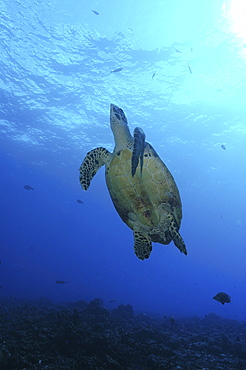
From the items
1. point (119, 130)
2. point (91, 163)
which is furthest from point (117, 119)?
point (91, 163)

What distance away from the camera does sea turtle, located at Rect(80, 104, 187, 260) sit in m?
5.00

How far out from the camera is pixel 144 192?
511 cm

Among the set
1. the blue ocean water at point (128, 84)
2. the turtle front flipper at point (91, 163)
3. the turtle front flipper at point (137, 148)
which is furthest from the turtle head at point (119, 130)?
the blue ocean water at point (128, 84)

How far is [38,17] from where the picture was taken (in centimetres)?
1506

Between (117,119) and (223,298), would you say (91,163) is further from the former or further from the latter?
(223,298)

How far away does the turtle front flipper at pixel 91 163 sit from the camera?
564cm

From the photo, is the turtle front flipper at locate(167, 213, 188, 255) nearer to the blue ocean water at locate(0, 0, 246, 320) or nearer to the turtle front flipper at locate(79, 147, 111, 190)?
the turtle front flipper at locate(79, 147, 111, 190)

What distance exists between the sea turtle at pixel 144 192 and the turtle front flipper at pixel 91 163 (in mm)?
33

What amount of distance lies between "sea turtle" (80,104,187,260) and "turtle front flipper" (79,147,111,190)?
0.03 m

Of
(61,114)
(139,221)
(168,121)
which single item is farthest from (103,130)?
(139,221)

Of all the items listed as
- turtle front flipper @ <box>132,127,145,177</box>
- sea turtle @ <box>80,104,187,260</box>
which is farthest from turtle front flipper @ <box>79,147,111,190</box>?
turtle front flipper @ <box>132,127,145,177</box>

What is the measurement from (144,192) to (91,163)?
1579 mm

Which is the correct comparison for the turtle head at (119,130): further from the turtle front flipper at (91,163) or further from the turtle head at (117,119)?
the turtle front flipper at (91,163)

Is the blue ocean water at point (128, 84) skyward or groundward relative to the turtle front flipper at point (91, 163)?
skyward
